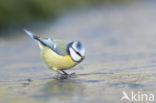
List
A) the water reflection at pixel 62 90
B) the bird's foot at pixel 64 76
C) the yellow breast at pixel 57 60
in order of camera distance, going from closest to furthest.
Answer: the water reflection at pixel 62 90 → the yellow breast at pixel 57 60 → the bird's foot at pixel 64 76

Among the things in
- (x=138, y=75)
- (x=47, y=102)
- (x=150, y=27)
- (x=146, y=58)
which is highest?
(x=150, y=27)

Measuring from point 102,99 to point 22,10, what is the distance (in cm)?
1038

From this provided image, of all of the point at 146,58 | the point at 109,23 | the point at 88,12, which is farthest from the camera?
the point at 88,12

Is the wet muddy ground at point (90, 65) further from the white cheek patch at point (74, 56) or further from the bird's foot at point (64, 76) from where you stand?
the white cheek patch at point (74, 56)

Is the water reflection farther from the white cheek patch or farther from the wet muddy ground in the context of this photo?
the white cheek patch

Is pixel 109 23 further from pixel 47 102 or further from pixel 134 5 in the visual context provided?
pixel 47 102

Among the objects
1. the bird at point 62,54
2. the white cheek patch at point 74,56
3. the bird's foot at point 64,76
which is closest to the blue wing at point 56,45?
the bird at point 62,54

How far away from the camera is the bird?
692 cm

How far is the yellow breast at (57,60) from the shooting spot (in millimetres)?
7082

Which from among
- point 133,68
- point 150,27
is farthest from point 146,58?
point 150,27

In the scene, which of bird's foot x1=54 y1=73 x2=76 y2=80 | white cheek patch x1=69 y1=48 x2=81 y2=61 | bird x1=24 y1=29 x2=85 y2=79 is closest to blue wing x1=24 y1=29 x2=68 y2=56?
bird x1=24 y1=29 x2=85 y2=79

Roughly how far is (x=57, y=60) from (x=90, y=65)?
4.84 ft

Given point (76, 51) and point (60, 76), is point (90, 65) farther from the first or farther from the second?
point (76, 51)

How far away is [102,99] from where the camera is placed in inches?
213
